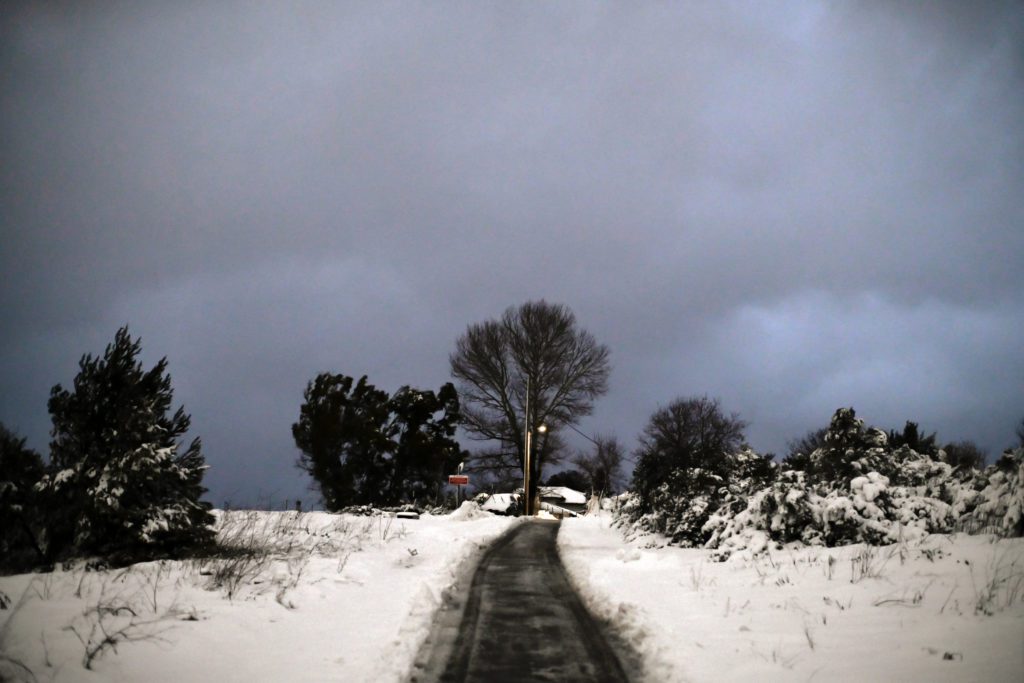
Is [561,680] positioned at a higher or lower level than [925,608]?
lower

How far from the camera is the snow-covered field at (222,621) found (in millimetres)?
4527

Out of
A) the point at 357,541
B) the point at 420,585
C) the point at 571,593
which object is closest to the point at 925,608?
the point at 571,593

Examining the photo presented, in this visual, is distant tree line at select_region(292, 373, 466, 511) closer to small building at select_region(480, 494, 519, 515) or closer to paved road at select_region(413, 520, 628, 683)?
small building at select_region(480, 494, 519, 515)

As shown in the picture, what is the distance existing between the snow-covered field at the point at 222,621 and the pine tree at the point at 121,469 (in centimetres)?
157

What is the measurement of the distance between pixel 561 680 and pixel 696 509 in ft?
31.9

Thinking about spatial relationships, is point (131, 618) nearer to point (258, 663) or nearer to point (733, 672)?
point (258, 663)

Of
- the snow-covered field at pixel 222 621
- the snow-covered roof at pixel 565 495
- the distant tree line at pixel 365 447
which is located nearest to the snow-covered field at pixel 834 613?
the snow-covered field at pixel 222 621

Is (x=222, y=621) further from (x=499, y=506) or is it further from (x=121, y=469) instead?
(x=499, y=506)

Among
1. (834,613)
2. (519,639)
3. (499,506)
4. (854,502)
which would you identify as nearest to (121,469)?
(519,639)

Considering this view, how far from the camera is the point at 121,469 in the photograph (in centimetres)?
948

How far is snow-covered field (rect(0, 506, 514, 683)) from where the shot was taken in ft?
14.9

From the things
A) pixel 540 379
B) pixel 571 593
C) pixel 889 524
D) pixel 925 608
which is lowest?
pixel 571 593

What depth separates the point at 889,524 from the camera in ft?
32.0

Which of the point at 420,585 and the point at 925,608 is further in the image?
the point at 420,585
